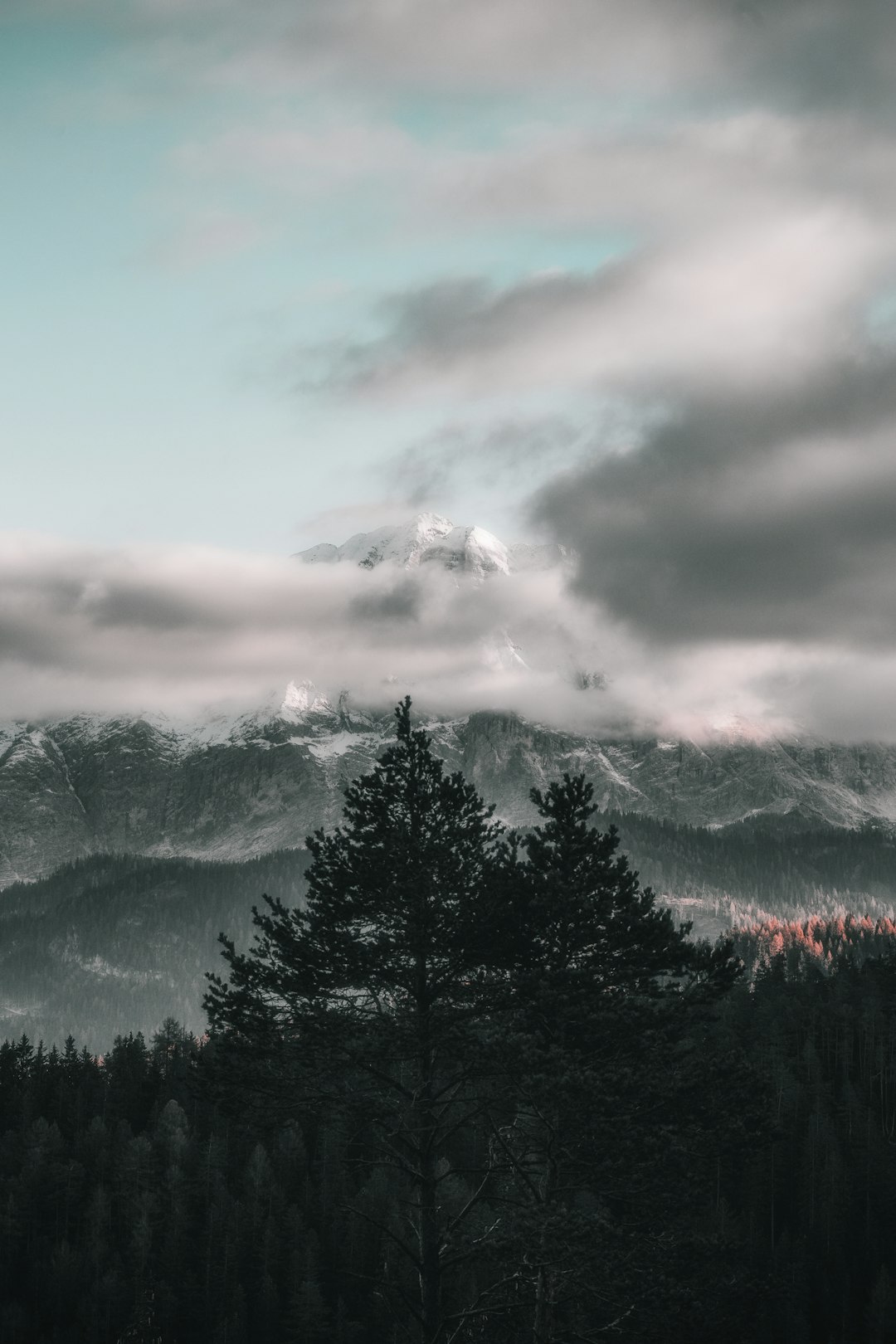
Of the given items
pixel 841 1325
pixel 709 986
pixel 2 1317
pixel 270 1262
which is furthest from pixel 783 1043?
pixel 709 986

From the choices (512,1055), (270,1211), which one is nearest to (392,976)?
(512,1055)

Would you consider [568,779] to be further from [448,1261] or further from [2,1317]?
[2,1317]

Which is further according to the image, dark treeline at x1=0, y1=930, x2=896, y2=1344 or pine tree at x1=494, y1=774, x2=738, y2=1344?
dark treeline at x1=0, y1=930, x2=896, y2=1344

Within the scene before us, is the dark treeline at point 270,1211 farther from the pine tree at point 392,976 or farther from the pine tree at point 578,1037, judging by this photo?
the pine tree at point 578,1037

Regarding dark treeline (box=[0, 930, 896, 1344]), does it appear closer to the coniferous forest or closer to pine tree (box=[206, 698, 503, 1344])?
the coniferous forest

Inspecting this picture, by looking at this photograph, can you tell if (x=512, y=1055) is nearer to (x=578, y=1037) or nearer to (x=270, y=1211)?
(x=578, y=1037)

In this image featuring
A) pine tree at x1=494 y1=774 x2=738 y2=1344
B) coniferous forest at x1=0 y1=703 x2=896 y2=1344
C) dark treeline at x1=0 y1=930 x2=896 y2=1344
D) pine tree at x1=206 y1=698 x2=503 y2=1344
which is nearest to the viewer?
pine tree at x1=494 y1=774 x2=738 y2=1344

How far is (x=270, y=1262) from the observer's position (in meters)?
102

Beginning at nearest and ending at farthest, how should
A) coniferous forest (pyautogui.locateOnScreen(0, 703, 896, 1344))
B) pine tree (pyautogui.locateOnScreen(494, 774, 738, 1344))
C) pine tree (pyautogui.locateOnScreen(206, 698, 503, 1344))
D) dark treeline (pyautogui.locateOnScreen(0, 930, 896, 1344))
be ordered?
pine tree (pyautogui.locateOnScreen(494, 774, 738, 1344)) < coniferous forest (pyautogui.locateOnScreen(0, 703, 896, 1344)) < pine tree (pyautogui.locateOnScreen(206, 698, 503, 1344)) < dark treeline (pyautogui.locateOnScreen(0, 930, 896, 1344))

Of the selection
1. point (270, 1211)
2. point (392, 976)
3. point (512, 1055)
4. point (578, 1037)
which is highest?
point (392, 976)

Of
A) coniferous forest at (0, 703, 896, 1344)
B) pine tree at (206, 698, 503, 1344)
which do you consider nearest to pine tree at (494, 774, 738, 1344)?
coniferous forest at (0, 703, 896, 1344)

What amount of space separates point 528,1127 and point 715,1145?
16.2ft

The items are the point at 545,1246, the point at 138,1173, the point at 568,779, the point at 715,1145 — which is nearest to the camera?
the point at 545,1246

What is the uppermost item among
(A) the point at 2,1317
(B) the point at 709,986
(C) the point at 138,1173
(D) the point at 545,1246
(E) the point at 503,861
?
(E) the point at 503,861
